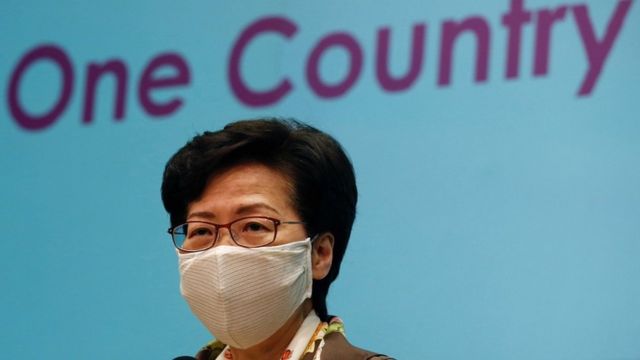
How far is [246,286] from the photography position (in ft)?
5.28

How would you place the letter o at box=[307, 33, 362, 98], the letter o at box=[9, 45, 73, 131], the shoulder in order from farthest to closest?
the letter o at box=[9, 45, 73, 131] < the letter o at box=[307, 33, 362, 98] < the shoulder

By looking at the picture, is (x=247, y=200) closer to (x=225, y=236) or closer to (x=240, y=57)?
(x=225, y=236)

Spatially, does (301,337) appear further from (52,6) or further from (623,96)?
(52,6)

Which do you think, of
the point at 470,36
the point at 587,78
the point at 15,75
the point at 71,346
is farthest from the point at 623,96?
the point at 15,75

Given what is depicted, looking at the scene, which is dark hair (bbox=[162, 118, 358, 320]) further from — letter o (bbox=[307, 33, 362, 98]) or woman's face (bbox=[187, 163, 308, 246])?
letter o (bbox=[307, 33, 362, 98])

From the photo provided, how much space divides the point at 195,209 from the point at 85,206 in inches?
49.7

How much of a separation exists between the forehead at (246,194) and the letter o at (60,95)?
4.47ft

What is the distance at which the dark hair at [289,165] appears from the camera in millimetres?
1636

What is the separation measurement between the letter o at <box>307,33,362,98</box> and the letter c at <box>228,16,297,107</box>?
60 mm

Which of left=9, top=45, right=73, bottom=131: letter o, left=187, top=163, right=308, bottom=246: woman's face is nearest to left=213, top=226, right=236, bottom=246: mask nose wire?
left=187, top=163, right=308, bottom=246: woman's face

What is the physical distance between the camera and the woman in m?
1.60

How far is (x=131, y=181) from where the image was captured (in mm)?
2787

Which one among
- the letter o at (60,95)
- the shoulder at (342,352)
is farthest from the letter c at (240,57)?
the shoulder at (342,352)

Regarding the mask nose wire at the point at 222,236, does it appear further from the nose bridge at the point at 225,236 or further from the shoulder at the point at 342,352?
the shoulder at the point at 342,352
